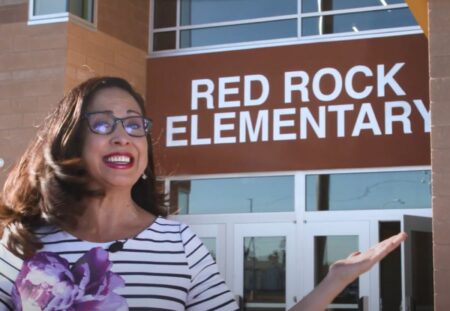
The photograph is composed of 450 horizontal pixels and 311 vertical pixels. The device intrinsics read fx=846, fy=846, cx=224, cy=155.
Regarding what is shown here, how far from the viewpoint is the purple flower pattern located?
1.87 m

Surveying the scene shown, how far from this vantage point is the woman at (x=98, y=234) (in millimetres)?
1889

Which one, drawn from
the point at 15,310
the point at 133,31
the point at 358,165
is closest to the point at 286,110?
the point at 358,165

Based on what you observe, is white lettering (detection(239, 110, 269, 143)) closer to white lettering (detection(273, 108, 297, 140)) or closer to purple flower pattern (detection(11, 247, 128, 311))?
white lettering (detection(273, 108, 297, 140))

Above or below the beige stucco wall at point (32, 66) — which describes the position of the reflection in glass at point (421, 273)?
below

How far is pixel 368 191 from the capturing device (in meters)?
10.1

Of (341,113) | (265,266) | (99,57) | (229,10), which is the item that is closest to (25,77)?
(99,57)

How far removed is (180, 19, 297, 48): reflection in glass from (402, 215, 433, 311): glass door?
9.62 ft

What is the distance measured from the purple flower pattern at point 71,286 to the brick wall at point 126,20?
29.8 feet

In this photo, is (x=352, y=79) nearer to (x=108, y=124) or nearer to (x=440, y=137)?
(x=440, y=137)

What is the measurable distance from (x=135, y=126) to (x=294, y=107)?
28.1 feet

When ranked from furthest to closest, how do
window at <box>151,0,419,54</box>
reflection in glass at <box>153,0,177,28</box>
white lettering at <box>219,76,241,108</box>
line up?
reflection in glass at <box>153,0,177,28</box>
white lettering at <box>219,76,241,108</box>
window at <box>151,0,419,54</box>

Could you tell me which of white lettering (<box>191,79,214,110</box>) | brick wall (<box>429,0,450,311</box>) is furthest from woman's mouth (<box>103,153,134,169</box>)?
white lettering (<box>191,79,214,110</box>)

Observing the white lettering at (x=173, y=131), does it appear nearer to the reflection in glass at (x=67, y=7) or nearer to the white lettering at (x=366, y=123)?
the reflection in glass at (x=67, y=7)

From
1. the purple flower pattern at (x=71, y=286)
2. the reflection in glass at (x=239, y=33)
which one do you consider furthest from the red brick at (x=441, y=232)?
the purple flower pattern at (x=71, y=286)
